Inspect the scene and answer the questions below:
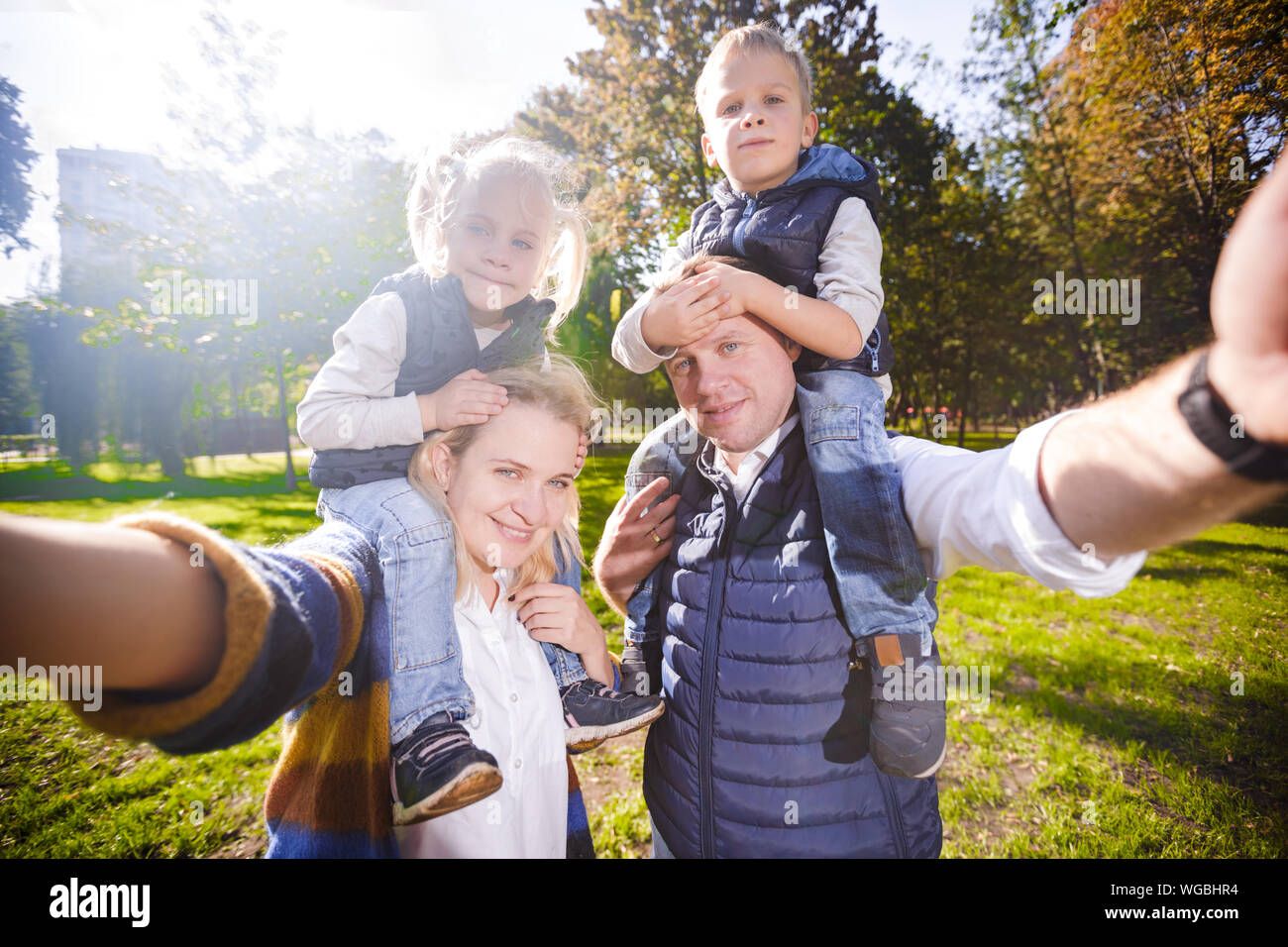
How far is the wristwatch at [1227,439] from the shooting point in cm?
75

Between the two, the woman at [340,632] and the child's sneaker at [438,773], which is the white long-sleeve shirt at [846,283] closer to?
the woman at [340,632]

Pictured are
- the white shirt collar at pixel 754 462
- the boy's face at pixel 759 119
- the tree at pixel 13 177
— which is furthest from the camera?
the tree at pixel 13 177

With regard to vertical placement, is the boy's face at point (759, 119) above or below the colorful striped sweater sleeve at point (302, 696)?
above

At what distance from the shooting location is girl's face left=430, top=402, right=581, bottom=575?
64.6 inches

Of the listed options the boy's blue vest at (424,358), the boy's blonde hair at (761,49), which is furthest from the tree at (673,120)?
the boy's blue vest at (424,358)

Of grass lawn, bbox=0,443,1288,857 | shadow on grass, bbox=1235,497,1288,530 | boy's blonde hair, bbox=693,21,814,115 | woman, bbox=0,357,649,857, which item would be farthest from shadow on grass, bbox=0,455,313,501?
shadow on grass, bbox=1235,497,1288,530

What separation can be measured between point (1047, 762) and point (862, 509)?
3.93 metres

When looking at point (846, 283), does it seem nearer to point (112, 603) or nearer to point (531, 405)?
point (531, 405)

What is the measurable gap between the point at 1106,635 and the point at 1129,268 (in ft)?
24.4

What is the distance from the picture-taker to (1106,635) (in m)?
6.03

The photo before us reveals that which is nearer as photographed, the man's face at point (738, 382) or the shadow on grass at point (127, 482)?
the man's face at point (738, 382)

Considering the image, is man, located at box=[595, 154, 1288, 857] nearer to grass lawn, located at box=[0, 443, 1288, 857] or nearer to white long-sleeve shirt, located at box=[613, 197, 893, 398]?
white long-sleeve shirt, located at box=[613, 197, 893, 398]
